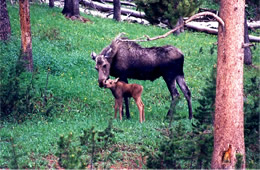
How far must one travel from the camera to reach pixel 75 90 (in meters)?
13.6

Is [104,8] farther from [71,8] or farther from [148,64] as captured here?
[148,64]

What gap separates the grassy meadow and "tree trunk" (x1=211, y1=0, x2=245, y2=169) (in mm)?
914

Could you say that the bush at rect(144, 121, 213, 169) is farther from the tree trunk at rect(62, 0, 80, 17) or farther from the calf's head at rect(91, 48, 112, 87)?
the tree trunk at rect(62, 0, 80, 17)

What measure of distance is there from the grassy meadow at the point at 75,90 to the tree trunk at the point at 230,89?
0.91 meters

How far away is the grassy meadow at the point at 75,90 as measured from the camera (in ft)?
30.6

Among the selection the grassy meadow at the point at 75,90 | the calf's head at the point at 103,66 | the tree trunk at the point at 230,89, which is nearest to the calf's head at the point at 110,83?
the calf's head at the point at 103,66

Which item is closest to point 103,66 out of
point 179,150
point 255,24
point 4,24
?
point 179,150

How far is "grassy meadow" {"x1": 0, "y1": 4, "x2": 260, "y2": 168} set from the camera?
30.6 feet

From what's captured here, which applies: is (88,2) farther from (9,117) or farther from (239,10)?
(239,10)

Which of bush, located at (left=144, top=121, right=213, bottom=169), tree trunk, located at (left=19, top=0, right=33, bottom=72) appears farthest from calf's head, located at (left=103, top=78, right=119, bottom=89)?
bush, located at (left=144, top=121, right=213, bottom=169)

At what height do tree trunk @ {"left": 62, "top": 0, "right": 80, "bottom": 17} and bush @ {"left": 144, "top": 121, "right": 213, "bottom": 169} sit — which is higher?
tree trunk @ {"left": 62, "top": 0, "right": 80, "bottom": 17}

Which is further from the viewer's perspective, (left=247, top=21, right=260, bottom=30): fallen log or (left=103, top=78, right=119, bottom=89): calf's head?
(left=247, top=21, right=260, bottom=30): fallen log

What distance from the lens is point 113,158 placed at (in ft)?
28.8

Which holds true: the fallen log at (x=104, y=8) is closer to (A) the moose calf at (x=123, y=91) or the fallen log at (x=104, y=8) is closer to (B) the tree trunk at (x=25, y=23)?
(B) the tree trunk at (x=25, y=23)
